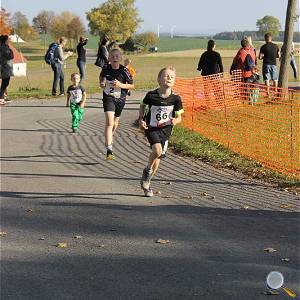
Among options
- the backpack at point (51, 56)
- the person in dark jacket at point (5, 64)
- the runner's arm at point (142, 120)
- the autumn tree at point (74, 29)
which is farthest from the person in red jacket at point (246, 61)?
the autumn tree at point (74, 29)

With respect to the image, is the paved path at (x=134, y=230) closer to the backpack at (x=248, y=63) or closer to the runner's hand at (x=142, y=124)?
the runner's hand at (x=142, y=124)

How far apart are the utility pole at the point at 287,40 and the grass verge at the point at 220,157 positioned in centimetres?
655

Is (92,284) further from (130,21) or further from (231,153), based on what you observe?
(130,21)

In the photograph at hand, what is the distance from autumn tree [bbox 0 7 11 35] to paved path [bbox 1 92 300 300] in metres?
100

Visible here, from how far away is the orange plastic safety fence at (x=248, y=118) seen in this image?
11.2 m

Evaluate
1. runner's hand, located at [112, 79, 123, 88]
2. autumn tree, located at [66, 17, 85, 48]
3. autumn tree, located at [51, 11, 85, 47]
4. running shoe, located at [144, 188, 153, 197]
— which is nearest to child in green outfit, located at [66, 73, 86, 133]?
runner's hand, located at [112, 79, 123, 88]

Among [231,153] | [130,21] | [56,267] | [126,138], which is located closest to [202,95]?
[126,138]

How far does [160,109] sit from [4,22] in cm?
10935

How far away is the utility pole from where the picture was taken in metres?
Result: 20.0

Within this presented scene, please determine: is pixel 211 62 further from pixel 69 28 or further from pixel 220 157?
pixel 69 28

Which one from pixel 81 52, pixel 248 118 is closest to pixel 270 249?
pixel 248 118

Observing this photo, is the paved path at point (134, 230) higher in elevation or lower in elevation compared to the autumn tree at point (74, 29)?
lower

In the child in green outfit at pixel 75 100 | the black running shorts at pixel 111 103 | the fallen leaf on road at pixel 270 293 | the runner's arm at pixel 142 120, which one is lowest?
the fallen leaf on road at pixel 270 293

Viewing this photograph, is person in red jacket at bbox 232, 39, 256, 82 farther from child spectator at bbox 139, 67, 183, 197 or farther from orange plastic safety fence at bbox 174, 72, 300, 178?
child spectator at bbox 139, 67, 183, 197
